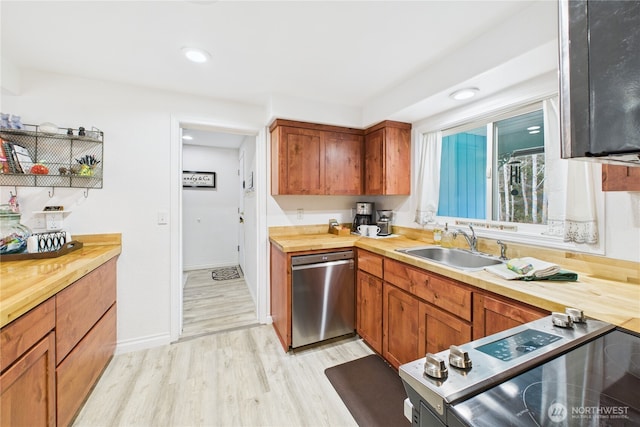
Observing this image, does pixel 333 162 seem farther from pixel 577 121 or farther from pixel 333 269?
pixel 577 121

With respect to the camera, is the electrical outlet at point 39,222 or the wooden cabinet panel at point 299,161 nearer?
the electrical outlet at point 39,222

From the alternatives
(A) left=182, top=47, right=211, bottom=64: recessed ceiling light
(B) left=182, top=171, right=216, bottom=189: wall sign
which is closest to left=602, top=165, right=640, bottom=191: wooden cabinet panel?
(A) left=182, top=47, right=211, bottom=64: recessed ceiling light

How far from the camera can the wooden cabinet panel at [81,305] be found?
1391mm

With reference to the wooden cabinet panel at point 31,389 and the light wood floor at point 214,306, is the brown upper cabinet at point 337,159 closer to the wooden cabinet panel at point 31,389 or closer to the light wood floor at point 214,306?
the light wood floor at point 214,306

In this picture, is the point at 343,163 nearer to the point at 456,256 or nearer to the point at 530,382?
the point at 456,256

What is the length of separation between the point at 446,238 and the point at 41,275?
2.77 meters

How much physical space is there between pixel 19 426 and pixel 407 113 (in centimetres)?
305

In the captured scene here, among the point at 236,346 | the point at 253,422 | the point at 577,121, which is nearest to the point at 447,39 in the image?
the point at 577,121

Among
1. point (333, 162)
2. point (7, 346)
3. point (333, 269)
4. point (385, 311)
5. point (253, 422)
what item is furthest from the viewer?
point (333, 162)

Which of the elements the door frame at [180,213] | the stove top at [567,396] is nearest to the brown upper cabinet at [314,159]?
the door frame at [180,213]

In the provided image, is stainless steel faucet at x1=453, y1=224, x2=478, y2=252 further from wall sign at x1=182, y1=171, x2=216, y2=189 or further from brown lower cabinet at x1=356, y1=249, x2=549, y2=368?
wall sign at x1=182, y1=171, x2=216, y2=189

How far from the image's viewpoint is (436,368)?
0.58 metres

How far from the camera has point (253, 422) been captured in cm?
157

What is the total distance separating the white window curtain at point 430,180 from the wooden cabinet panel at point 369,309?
832mm
